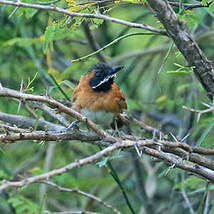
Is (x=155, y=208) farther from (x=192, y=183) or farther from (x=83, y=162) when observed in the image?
(x=83, y=162)

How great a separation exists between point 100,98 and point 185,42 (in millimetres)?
1437

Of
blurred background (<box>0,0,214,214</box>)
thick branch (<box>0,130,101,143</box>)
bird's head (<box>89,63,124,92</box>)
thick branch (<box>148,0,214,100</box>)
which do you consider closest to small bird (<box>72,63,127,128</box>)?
bird's head (<box>89,63,124,92</box>)

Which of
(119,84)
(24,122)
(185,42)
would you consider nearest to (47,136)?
(185,42)

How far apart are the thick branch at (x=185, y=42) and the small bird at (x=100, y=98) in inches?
48.9

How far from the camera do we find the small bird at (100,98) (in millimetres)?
3623

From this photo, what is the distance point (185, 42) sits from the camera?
2330 mm

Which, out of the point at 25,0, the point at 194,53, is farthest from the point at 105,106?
the point at 194,53

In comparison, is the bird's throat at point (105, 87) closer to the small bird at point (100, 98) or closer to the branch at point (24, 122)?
the small bird at point (100, 98)

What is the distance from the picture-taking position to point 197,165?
233cm

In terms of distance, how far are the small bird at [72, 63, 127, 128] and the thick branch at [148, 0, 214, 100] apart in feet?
4.08

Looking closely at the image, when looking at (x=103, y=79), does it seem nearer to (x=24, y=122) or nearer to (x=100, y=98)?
(x=100, y=98)

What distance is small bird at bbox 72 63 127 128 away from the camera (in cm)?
362

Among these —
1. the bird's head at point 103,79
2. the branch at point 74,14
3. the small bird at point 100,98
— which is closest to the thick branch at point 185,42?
the branch at point 74,14

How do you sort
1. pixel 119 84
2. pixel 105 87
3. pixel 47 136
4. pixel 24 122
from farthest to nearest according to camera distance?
pixel 119 84 → pixel 105 87 → pixel 24 122 → pixel 47 136
